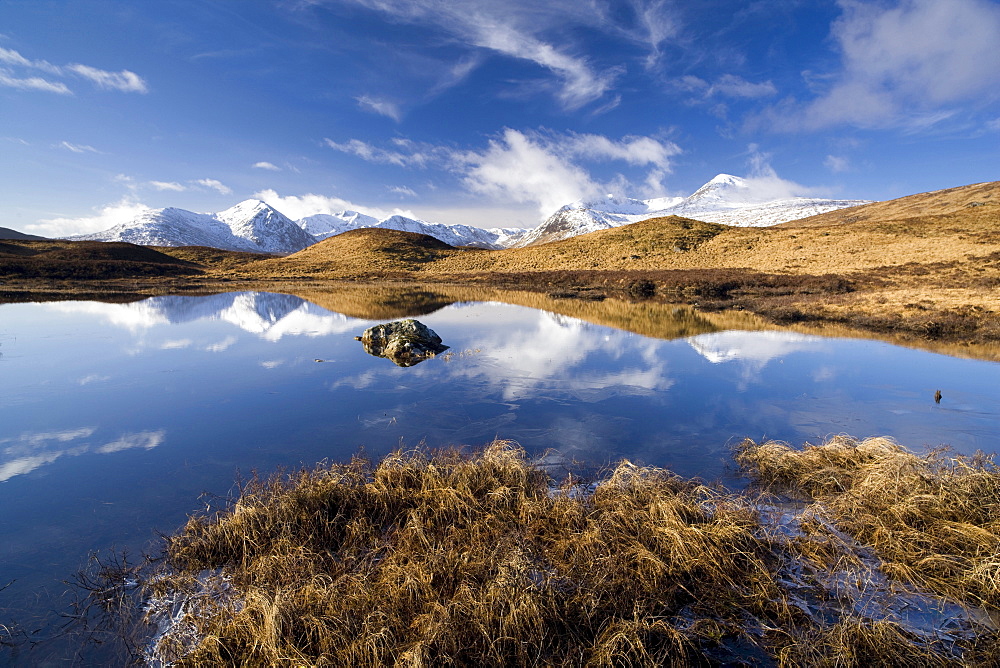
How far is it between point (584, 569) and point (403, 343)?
15024 millimetres

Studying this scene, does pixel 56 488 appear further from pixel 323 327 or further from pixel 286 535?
pixel 323 327

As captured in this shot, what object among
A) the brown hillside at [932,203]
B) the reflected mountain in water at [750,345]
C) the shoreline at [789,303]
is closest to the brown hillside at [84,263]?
the shoreline at [789,303]

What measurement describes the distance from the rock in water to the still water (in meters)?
0.89

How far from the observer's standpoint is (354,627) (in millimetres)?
4203

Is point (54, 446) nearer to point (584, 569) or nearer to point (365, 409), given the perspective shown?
point (365, 409)

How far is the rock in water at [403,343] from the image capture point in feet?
60.1

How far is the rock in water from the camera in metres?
18.3

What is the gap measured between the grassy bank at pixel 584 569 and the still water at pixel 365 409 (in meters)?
1.75

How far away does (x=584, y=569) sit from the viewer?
16.8 ft

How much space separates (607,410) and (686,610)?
7064 mm

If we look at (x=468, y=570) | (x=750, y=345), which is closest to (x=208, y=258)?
(x=750, y=345)

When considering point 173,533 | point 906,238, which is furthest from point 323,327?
point 906,238

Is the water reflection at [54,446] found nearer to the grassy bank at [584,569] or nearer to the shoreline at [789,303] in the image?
the grassy bank at [584,569]

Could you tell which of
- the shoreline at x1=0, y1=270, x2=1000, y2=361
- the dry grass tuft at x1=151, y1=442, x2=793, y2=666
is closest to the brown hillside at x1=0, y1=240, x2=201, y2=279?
the shoreline at x1=0, y1=270, x2=1000, y2=361
